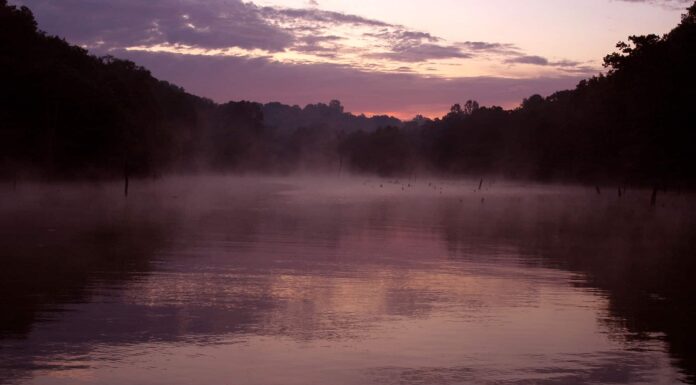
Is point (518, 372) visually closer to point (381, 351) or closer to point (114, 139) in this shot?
point (381, 351)

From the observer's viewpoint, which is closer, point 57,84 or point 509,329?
point 509,329

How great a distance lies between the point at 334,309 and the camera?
54.7ft

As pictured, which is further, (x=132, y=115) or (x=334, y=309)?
(x=132, y=115)

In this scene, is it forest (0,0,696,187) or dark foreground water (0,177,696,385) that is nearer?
dark foreground water (0,177,696,385)

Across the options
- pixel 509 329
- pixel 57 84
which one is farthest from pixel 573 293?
pixel 57 84

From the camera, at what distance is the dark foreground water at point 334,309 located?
11961 mm

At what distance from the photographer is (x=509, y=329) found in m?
15.2

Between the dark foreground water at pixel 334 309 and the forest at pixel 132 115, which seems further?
the forest at pixel 132 115

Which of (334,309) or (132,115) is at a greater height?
(132,115)

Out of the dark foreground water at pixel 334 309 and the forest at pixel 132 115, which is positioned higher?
the forest at pixel 132 115

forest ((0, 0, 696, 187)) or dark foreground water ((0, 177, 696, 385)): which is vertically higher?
forest ((0, 0, 696, 187))

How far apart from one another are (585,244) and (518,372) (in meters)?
23.7

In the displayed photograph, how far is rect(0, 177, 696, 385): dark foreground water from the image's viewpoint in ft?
39.2

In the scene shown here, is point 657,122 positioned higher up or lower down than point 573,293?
higher up
